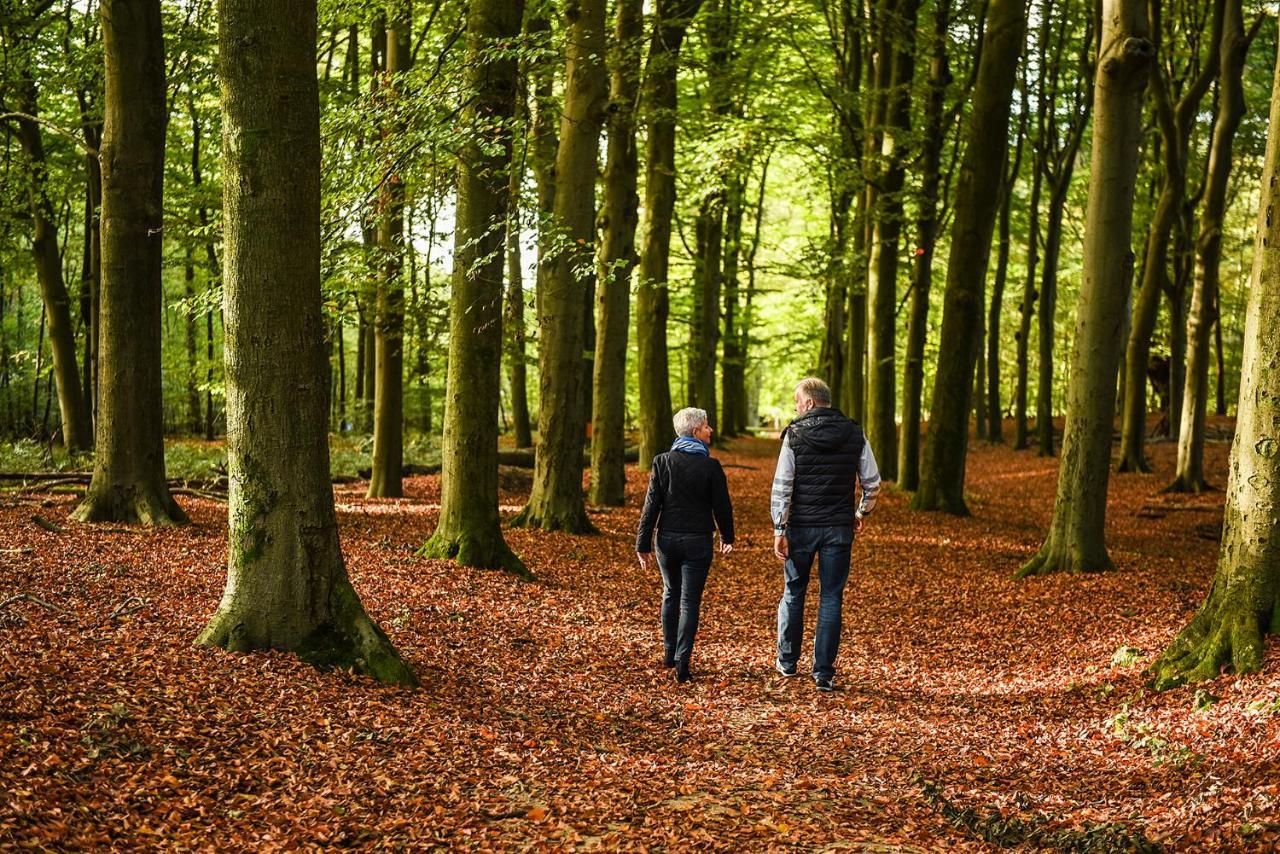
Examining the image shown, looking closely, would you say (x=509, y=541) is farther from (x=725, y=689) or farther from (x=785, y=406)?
(x=785, y=406)

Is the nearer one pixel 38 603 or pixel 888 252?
pixel 38 603

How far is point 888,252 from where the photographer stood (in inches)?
781

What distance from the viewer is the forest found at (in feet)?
15.8

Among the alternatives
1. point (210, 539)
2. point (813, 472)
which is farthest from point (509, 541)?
point (813, 472)

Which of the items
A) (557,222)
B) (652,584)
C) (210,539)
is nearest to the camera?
(557,222)

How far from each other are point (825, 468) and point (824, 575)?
2.66 ft

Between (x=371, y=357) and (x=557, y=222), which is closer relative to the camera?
(x=557, y=222)

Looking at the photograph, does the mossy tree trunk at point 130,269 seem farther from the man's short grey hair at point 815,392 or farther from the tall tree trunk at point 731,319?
the tall tree trunk at point 731,319

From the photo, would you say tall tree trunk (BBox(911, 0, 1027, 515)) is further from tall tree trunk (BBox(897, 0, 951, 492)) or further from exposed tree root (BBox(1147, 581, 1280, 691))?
exposed tree root (BBox(1147, 581, 1280, 691))

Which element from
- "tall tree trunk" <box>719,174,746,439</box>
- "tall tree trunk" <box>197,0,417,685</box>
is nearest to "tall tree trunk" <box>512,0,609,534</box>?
"tall tree trunk" <box>197,0,417,685</box>

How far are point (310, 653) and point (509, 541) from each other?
22.1 ft

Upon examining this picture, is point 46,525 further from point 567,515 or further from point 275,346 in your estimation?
point 275,346

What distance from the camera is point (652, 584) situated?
1162 cm

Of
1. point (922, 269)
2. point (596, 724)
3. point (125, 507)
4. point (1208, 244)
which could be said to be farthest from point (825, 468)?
point (1208, 244)
